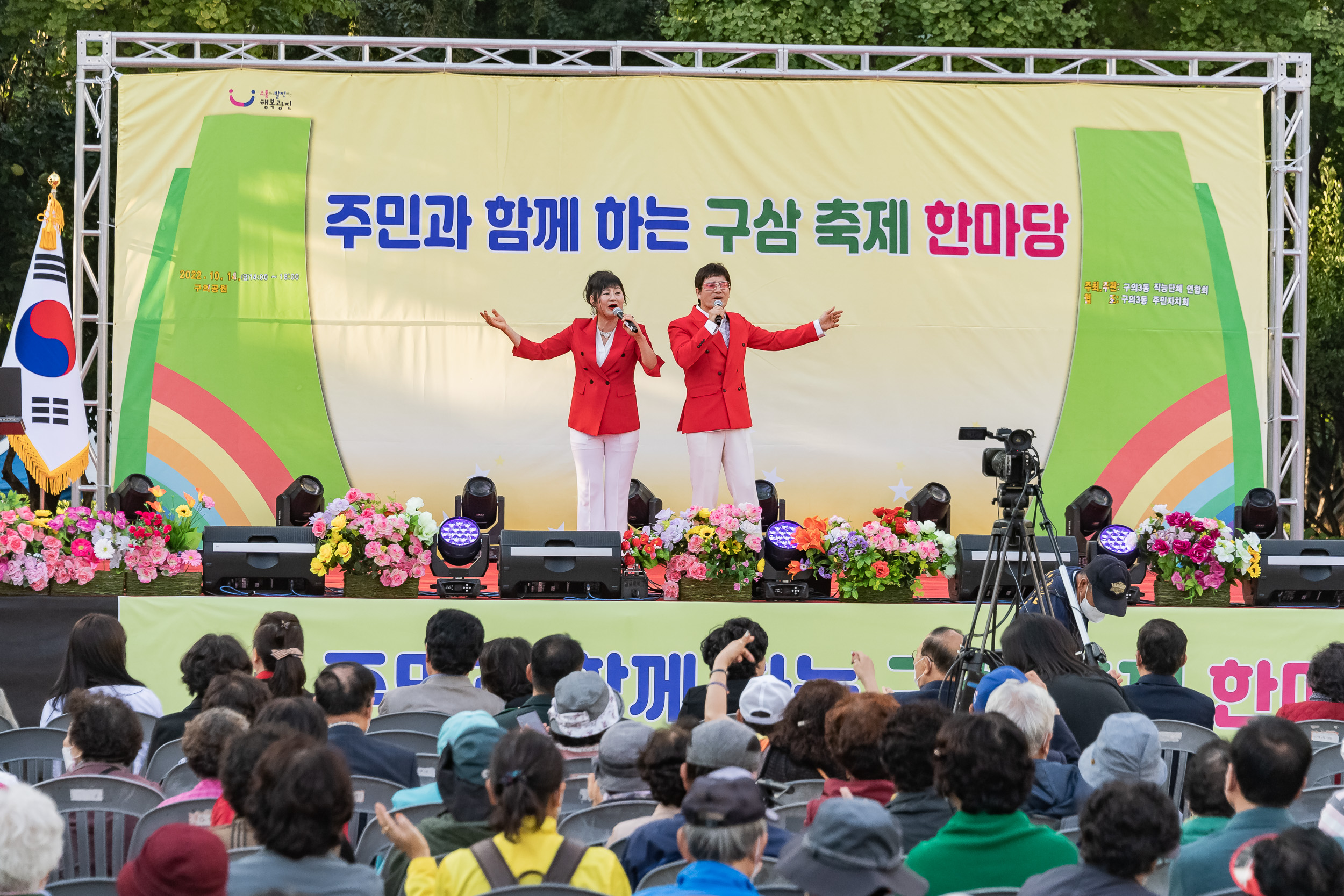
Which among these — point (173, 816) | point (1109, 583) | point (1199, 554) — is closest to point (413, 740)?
point (173, 816)

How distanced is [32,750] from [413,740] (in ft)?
3.18

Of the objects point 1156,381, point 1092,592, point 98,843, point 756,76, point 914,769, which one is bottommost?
point 98,843

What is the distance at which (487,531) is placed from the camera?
7895 millimetres

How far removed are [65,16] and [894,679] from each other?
28.1ft

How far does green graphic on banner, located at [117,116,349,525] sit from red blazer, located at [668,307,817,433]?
8.07 feet

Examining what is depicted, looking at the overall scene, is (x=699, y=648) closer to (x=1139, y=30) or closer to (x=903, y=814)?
(x=903, y=814)

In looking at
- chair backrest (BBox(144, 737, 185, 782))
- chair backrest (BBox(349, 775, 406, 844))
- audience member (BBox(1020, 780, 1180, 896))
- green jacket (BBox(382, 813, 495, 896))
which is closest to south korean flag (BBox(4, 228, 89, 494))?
chair backrest (BBox(144, 737, 185, 782))

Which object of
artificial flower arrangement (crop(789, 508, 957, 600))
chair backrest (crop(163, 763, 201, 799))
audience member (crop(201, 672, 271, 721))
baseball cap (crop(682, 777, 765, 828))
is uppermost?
artificial flower arrangement (crop(789, 508, 957, 600))

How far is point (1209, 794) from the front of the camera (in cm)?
271

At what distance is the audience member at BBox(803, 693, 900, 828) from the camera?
8.91 feet

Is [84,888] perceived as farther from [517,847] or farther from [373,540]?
[373,540]

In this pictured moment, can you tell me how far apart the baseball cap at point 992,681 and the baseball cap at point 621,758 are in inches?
35.3

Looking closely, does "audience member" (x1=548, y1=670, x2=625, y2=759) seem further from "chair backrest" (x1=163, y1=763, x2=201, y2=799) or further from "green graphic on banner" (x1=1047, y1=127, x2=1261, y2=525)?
"green graphic on banner" (x1=1047, y1=127, x2=1261, y2=525)

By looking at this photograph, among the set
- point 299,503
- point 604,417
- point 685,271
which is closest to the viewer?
point 604,417
